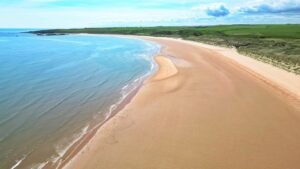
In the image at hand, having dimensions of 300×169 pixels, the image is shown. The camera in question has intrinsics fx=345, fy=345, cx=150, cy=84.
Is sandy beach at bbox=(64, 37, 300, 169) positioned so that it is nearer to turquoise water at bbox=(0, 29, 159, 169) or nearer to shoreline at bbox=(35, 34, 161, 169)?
shoreline at bbox=(35, 34, 161, 169)

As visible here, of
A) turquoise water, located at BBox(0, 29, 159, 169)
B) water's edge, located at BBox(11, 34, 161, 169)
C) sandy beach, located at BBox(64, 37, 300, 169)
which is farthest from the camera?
turquoise water, located at BBox(0, 29, 159, 169)

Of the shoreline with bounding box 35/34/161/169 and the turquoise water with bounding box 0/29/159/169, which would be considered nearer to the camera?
the shoreline with bounding box 35/34/161/169

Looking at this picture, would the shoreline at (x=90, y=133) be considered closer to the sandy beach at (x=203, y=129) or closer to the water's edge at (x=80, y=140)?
the water's edge at (x=80, y=140)

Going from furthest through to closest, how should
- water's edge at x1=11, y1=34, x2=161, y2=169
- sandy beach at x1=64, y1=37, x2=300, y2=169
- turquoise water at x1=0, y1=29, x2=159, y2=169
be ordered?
turquoise water at x1=0, y1=29, x2=159, y2=169
sandy beach at x1=64, y1=37, x2=300, y2=169
water's edge at x1=11, y1=34, x2=161, y2=169

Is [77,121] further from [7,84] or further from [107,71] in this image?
[107,71]

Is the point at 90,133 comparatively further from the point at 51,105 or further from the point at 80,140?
the point at 51,105

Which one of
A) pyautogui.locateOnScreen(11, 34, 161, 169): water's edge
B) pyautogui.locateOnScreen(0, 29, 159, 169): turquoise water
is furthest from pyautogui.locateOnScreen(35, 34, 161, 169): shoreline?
pyautogui.locateOnScreen(0, 29, 159, 169): turquoise water

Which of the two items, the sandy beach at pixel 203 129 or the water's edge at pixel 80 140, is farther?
the sandy beach at pixel 203 129

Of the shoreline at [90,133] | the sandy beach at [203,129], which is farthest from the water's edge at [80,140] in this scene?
the sandy beach at [203,129]

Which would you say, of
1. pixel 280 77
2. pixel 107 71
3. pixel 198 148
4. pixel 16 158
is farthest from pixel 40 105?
pixel 280 77
